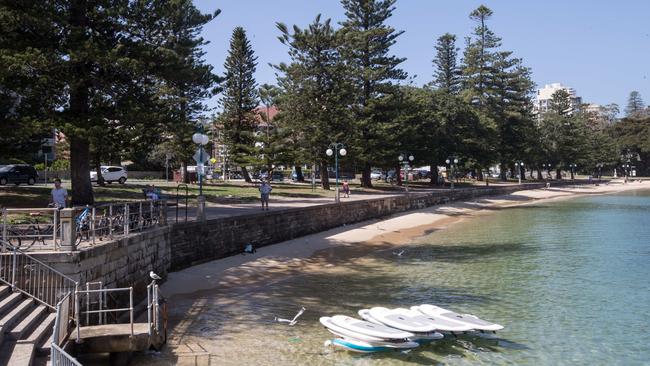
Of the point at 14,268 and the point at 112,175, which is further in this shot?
the point at 112,175

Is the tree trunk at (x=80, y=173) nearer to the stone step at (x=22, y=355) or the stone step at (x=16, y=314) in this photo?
the stone step at (x=16, y=314)

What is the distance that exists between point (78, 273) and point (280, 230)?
15356 millimetres

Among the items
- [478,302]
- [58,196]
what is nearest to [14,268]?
[58,196]

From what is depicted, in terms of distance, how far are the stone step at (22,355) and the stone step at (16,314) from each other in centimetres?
49

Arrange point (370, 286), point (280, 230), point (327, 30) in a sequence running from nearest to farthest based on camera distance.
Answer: point (370, 286), point (280, 230), point (327, 30)

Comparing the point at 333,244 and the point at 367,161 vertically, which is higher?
the point at 367,161

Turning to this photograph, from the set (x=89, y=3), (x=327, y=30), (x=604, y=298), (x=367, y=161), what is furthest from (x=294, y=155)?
(x=604, y=298)

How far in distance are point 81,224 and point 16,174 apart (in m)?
27.9

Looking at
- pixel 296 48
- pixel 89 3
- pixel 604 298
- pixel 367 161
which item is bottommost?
pixel 604 298

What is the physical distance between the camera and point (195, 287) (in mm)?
17359

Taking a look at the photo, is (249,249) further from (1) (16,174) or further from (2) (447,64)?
(2) (447,64)

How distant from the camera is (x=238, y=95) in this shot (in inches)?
2037

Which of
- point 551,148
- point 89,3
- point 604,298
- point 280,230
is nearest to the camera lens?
point 604,298

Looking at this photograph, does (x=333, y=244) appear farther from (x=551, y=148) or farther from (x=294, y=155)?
(x=551, y=148)
